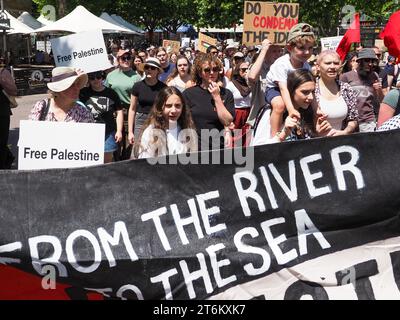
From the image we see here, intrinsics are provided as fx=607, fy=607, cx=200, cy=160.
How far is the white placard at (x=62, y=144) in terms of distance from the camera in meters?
4.11

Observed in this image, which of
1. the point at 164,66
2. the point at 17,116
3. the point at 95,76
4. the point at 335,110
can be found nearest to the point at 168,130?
the point at 335,110

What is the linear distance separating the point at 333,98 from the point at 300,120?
812 mm

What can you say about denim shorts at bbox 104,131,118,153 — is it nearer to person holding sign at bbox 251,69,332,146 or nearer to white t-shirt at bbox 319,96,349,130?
person holding sign at bbox 251,69,332,146

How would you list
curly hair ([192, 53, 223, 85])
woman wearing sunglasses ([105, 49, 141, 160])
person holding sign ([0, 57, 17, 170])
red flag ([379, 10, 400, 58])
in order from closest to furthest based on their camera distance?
red flag ([379, 10, 400, 58]), curly hair ([192, 53, 223, 85]), person holding sign ([0, 57, 17, 170]), woman wearing sunglasses ([105, 49, 141, 160])

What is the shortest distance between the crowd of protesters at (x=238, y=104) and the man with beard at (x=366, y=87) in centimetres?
1

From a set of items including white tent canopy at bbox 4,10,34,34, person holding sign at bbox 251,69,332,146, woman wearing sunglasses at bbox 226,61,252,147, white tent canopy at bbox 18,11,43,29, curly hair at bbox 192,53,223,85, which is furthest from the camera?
white tent canopy at bbox 18,11,43,29

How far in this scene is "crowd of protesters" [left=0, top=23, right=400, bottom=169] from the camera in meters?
4.54

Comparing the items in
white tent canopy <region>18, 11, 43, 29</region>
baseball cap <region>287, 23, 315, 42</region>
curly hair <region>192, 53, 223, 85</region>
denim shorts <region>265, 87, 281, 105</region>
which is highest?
white tent canopy <region>18, 11, 43, 29</region>

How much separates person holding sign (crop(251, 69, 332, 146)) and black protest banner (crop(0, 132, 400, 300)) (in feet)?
2.44

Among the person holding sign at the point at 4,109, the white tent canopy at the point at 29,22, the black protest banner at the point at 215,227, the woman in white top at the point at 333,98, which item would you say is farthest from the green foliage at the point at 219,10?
the black protest banner at the point at 215,227

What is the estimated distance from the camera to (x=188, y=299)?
138 inches

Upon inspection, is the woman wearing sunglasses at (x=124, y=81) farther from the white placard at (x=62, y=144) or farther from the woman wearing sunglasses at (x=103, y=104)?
the white placard at (x=62, y=144)

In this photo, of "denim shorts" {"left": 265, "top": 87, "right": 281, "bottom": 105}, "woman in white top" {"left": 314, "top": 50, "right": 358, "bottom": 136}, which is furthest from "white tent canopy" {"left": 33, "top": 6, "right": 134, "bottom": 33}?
"woman in white top" {"left": 314, "top": 50, "right": 358, "bottom": 136}
